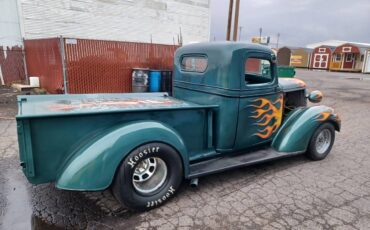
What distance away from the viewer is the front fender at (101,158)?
2.51 m

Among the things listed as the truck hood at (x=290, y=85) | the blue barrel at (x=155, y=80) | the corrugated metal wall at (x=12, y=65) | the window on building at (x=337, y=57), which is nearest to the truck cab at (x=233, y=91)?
the truck hood at (x=290, y=85)

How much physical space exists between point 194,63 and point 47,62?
7.85 meters

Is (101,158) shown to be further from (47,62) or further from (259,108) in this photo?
(47,62)

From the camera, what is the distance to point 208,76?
3.65 m

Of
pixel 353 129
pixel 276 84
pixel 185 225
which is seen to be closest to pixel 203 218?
pixel 185 225

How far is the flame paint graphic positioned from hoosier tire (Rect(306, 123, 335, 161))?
27.1 inches

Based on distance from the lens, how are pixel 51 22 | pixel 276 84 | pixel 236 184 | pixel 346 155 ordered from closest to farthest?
pixel 236 184
pixel 276 84
pixel 346 155
pixel 51 22

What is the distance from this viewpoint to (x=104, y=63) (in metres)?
9.18

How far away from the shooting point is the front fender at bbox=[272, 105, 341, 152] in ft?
13.2

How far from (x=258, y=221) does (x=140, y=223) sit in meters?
1.24

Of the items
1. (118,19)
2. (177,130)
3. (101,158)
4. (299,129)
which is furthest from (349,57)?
(101,158)

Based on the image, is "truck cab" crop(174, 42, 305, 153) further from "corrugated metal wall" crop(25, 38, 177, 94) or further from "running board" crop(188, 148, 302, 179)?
"corrugated metal wall" crop(25, 38, 177, 94)

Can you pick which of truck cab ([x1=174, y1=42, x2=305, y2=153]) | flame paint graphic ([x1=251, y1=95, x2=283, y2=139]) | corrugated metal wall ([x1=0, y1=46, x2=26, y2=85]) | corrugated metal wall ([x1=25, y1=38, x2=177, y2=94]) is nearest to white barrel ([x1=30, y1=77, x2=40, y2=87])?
corrugated metal wall ([x1=25, y1=38, x2=177, y2=94])

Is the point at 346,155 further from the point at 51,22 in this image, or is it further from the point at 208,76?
the point at 51,22
